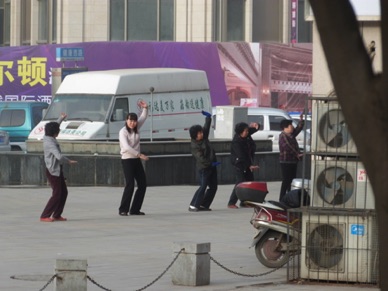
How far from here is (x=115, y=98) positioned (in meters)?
30.8

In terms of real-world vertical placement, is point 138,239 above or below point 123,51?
below

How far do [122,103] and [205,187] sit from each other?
37.1 ft

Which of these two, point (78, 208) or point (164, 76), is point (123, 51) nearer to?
point (164, 76)

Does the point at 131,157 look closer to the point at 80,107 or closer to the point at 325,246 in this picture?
the point at 325,246

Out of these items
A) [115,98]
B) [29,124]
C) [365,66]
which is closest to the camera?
[365,66]

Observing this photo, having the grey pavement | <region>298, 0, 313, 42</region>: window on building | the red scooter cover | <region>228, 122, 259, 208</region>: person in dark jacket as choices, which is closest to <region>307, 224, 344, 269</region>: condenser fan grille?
the grey pavement

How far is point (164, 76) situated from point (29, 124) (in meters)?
5.30

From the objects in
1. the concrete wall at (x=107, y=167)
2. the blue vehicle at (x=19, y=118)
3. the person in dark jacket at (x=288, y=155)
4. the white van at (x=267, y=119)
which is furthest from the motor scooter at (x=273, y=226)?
the blue vehicle at (x=19, y=118)

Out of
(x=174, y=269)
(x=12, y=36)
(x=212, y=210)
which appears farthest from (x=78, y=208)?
(x=12, y=36)

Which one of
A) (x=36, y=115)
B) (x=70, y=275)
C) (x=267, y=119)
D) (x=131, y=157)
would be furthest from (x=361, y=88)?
(x=36, y=115)

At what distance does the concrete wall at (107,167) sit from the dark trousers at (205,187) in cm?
470

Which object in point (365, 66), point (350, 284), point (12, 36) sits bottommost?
point (350, 284)

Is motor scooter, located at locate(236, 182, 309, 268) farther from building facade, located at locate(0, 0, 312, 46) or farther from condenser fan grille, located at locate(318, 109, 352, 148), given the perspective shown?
building facade, located at locate(0, 0, 312, 46)

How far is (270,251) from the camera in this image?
508 inches
